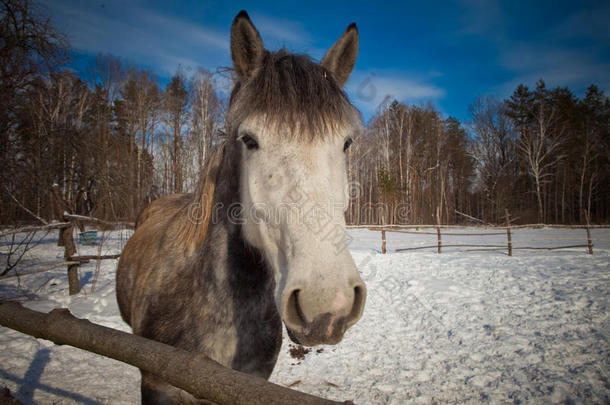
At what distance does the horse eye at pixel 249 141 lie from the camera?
55.9 inches

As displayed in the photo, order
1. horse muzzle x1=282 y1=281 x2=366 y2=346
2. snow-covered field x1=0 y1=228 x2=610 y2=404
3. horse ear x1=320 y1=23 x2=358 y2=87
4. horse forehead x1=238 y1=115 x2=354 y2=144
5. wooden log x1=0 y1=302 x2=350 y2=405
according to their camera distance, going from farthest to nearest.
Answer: snow-covered field x1=0 y1=228 x2=610 y2=404
horse ear x1=320 y1=23 x2=358 y2=87
horse forehead x1=238 y1=115 x2=354 y2=144
horse muzzle x1=282 y1=281 x2=366 y2=346
wooden log x1=0 y1=302 x2=350 y2=405

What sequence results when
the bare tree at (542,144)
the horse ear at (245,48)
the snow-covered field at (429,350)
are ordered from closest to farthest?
the horse ear at (245,48), the snow-covered field at (429,350), the bare tree at (542,144)

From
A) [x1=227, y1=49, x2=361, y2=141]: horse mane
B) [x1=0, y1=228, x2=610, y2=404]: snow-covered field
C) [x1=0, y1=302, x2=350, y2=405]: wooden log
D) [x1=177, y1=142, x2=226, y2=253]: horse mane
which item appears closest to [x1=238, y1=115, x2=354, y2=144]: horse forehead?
[x1=227, y1=49, x2=361, y2=141]: horse mane

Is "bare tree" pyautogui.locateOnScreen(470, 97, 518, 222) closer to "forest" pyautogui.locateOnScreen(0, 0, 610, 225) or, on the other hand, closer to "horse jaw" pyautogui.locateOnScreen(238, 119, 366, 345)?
"forest" pyautogui.locateOnScreen(0, 0, 610, 225)

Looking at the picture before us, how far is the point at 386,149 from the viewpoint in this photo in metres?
26.4

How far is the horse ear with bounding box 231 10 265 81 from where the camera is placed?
1533 mm

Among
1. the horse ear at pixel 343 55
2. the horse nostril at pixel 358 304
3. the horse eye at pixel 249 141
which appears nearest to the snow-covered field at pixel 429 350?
the horse nostril at pixel 358 304

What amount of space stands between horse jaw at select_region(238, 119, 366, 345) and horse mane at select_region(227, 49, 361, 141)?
0.19 feet

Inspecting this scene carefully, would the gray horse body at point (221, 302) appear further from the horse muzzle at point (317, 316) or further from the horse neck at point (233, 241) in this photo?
the horse muzzle at point (317, 316)

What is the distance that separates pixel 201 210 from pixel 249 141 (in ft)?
2.35

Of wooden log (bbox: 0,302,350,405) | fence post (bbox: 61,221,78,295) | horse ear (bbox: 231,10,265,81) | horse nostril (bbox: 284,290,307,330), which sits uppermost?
horse ear (bbox: 231,10,265,81)

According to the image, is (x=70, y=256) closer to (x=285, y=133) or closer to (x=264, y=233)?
(x=264, y=233)

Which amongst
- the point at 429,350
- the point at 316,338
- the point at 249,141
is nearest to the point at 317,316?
the point at 316,338

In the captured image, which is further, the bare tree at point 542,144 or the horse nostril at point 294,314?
the bare tree at point 542,144
